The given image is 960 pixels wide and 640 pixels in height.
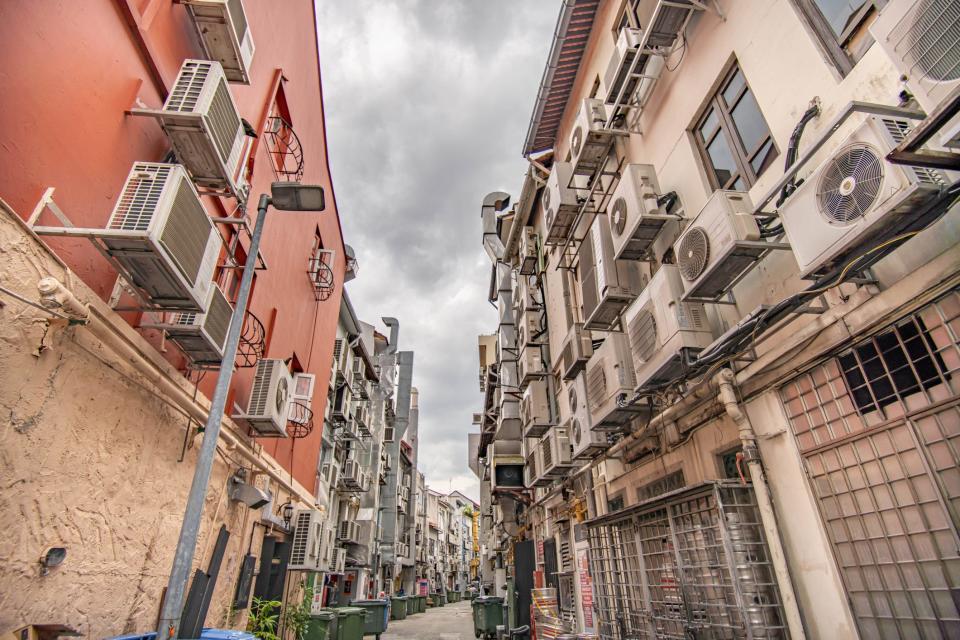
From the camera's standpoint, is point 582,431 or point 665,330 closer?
point 665,330

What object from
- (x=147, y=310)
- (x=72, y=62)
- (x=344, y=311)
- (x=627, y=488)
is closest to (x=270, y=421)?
(x=147, y=310)

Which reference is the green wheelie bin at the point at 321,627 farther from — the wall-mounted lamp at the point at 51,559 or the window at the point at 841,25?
the window at the point at 841,25

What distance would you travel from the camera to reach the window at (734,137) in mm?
5272

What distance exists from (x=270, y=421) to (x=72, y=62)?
5.15 m

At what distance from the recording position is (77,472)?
3.72 metres

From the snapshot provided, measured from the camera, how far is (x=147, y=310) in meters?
4.17

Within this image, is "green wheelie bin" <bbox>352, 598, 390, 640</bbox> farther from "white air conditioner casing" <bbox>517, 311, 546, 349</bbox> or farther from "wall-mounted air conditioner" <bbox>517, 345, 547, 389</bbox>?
"white air conditioner casing" <bbox>517, 311, 546, 349</bbox>

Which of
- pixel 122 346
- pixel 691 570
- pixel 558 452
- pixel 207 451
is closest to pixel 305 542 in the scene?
pixel 558 452

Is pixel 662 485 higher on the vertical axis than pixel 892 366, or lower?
lower

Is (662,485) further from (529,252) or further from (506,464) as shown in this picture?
(506,464)

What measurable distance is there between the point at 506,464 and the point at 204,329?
46.6 feet

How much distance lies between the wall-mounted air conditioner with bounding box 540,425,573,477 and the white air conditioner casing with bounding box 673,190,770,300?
589 centimetres

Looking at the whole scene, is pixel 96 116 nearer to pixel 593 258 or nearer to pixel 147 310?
pixel 147 310

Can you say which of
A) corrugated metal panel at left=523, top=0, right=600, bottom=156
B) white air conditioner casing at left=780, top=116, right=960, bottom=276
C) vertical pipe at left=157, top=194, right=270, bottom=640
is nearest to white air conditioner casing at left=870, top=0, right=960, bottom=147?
white air conditioner casing at left=780, top=116, right=960, bottom=276
